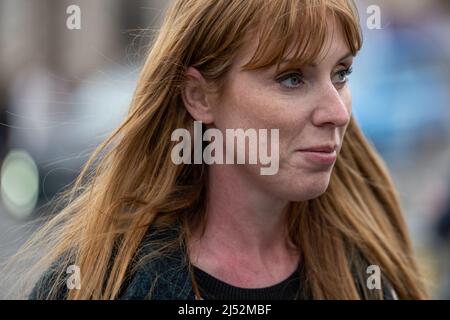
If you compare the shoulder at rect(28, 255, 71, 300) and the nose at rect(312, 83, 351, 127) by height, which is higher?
the nose at rect(312, 83, 351, 127)

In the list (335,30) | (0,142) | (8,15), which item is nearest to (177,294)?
(335,30)

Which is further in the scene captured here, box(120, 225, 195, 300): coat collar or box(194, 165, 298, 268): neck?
box(194, 165, 298, 268): neck

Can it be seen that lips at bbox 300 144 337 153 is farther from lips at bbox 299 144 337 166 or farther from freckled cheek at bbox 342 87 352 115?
freckled cheek at bbox 342 87 352 115

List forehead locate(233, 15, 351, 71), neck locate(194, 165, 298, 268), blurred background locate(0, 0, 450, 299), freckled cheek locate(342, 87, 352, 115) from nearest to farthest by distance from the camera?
forehead locate(233, 15, 351, 71)
freckled cheek locate(342, 87, 352, 115)
neck locate(194, 165, 298, 268)
blurred background locate(0, 0, 450, 299)

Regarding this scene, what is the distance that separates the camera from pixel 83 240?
7.68ft

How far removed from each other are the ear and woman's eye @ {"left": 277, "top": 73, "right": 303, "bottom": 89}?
0.87ft

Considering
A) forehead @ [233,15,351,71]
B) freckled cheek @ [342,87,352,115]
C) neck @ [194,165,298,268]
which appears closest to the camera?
forehead @ [233,15,351,71]

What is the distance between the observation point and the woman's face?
217 centimetres

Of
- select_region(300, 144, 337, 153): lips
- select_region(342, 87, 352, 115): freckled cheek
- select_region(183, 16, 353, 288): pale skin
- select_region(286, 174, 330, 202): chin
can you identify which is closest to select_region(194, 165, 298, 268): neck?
Answer: select_region(183, 16, 353, 288): pale skin

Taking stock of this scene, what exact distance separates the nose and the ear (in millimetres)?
359

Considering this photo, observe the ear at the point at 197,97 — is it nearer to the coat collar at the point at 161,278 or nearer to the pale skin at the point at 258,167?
the pale skin at the point at 258,167

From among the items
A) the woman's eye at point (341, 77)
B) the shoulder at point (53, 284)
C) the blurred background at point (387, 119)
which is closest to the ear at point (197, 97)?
the woman's eye at point (341, 77)

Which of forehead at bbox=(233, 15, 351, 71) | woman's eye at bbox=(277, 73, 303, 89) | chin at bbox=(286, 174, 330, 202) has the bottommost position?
chin at bbox=(286, 174, 330, 202)
